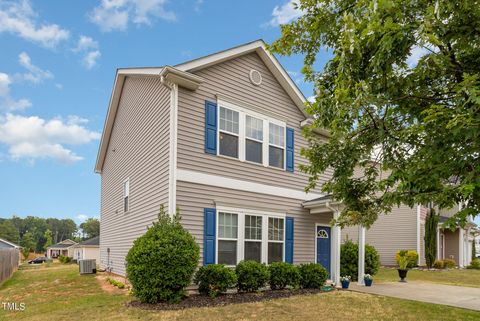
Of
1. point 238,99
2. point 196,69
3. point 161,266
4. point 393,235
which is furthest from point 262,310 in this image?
point 393,235

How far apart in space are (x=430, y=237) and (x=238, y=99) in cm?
1673

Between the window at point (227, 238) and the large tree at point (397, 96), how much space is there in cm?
456

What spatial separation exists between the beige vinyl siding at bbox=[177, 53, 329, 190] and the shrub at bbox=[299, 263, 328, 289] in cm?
287

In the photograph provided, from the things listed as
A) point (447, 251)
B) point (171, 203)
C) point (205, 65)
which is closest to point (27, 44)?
point (205, 65)

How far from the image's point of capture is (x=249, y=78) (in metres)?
12.3

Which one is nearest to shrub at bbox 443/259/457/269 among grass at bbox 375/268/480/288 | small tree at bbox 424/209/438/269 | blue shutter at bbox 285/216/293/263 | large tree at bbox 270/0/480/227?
small tree at bbox 424/209/438/269

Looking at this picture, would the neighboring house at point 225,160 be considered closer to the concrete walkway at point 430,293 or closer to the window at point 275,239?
the window at point 275,239

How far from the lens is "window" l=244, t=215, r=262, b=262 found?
1131 cm

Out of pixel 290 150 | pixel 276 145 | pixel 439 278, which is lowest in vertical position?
pixel 439 278

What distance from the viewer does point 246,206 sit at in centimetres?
1144

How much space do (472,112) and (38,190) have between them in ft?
88.1

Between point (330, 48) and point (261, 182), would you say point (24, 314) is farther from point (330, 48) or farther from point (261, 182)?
point (330, 48)

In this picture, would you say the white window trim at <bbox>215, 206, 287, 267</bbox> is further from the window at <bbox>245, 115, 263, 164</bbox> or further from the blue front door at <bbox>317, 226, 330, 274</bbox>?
the blue front door at <bbox>317, 226, 330, 274</bbox>

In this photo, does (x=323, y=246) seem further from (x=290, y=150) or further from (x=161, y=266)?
(x=161, y=266)
